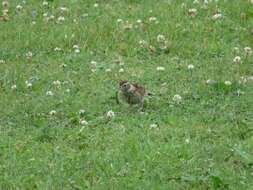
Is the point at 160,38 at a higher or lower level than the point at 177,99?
lower

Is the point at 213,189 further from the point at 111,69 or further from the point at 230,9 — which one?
the point at 230,9

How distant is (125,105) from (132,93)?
0.35m

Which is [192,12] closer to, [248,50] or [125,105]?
[248,50]

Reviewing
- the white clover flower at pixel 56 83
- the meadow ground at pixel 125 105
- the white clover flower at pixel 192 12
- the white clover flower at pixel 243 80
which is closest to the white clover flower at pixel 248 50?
the meadow ground at pixel 125 105

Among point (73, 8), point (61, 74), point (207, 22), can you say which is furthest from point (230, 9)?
point (61, 74)

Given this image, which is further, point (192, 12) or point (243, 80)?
point (192, 12)

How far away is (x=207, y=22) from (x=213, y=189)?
519cm

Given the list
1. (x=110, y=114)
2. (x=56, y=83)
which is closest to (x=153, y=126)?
(x=110, y=114)

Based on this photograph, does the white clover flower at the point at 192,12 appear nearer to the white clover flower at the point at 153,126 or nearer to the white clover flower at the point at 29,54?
the white clover flower at the point at 29,54

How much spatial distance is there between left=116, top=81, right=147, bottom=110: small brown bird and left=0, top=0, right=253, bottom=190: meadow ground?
125 mm

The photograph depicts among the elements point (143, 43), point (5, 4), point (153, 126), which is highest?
point (153, 126)

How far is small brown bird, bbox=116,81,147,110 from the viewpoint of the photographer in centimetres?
845

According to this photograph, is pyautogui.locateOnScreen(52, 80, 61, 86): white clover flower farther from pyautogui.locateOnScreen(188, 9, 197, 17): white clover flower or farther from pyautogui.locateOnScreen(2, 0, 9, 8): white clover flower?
pyautogui.locateOnScreen(2, 0, 9, 8): white clover flower

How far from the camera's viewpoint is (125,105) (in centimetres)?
877
